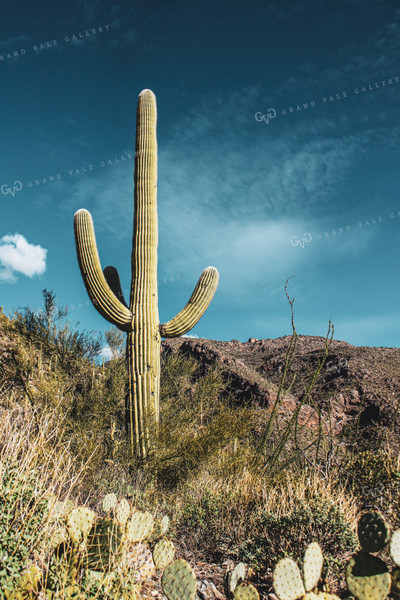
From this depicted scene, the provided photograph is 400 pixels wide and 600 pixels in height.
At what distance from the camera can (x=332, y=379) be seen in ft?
45.8

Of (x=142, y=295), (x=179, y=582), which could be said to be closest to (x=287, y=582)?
(x=179, y=582)

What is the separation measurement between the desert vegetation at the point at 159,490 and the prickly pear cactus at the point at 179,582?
0.5 inches

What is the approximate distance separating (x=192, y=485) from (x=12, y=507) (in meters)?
3.55

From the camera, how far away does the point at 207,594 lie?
131 inches

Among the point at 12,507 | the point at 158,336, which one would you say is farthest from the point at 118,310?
the point at 12,507

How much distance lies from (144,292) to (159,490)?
3.52 m

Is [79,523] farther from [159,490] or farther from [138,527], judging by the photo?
[159,490]

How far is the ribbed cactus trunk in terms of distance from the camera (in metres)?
6.94

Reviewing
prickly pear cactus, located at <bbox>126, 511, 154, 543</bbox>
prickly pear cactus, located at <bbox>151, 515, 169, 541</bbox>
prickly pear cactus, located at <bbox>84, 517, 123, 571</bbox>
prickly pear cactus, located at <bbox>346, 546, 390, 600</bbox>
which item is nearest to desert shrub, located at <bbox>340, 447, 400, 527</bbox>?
prickly pear cactus, located at <bbox>346, 546, 390, 600</bbox>

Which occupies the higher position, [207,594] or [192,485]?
[192,485]

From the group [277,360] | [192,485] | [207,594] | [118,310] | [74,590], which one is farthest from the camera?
[277,360]

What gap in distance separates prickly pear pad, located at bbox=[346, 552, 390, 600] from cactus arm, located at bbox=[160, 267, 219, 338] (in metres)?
5.49

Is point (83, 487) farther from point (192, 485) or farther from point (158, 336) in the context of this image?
point (158, 336)

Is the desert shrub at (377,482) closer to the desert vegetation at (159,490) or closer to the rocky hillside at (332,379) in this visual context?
the desert vegetation at (159,490)
